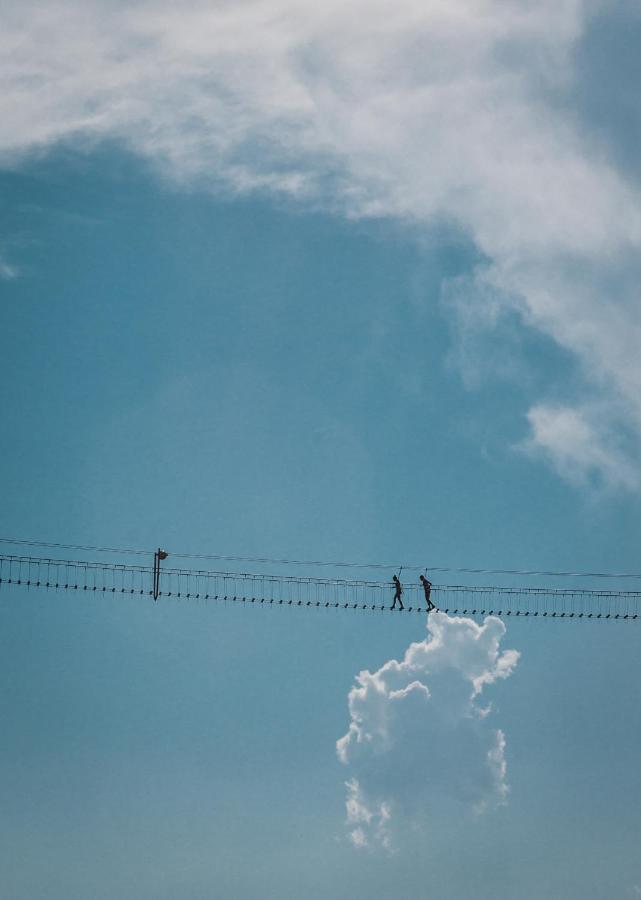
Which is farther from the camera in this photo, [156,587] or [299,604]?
[156,587]

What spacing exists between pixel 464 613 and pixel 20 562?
1210 inches

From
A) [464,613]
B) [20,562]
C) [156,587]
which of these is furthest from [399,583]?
[20,562]

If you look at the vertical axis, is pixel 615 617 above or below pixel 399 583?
below

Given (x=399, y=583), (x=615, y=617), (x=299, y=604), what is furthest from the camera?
(x=399, y=583)

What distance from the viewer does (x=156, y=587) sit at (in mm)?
94312

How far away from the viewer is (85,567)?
93375 mm

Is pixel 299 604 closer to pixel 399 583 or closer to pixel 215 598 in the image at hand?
pixel 215 598

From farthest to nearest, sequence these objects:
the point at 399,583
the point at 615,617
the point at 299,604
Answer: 1. the point at 399,583
2. the point at 615,617
3. the point at 299,604

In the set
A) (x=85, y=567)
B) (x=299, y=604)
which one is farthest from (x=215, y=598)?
(x=85, y=567)

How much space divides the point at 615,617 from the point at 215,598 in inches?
1116

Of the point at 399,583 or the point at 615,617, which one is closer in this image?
the point at 615,617

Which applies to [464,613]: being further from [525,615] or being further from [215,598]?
[215,598]

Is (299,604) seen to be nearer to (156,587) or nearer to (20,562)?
(156,587)

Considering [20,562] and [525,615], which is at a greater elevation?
[20,562]
